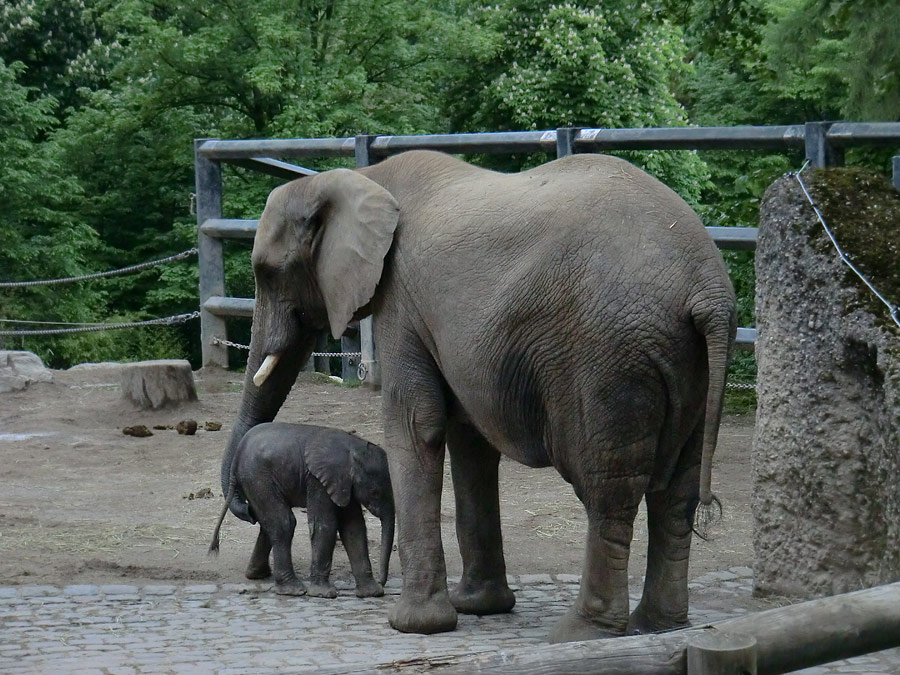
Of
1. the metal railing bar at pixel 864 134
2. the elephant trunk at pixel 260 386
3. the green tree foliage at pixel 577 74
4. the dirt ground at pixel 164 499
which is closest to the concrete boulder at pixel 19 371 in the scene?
the dirt ground at pixel 164 499

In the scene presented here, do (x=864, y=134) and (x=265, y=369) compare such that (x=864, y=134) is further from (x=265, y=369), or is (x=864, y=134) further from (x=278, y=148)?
(x=278, y=148)

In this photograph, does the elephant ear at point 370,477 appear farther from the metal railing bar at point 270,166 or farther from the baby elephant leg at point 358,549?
the metal railing bar at point 270,166

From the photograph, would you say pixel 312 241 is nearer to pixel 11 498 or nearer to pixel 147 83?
pixel 11 498

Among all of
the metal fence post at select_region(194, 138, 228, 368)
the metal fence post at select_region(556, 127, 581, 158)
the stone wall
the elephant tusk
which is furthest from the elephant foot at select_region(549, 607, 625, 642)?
the metal fence post at select_region(194, 138, 228, 368)

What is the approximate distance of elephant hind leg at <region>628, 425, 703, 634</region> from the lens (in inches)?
200

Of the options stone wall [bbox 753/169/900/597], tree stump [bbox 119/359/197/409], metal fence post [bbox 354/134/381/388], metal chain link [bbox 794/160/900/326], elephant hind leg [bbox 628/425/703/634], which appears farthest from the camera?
metal fence post [bbox 354/134/381/388]

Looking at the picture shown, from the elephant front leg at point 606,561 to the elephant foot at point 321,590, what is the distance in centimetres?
134

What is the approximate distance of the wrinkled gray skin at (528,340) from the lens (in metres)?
4.72

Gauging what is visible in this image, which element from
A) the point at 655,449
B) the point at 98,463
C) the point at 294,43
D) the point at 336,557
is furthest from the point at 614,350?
the point at 294,43

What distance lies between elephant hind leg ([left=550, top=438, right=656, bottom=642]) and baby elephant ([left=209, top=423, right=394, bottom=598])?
127 centimetres

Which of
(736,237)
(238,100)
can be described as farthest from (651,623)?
(238,100)

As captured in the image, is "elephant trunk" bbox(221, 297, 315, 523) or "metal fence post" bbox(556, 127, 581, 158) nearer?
"elephant trunk" bbox(221, 297, 315, 523)

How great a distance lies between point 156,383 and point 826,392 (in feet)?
21.8

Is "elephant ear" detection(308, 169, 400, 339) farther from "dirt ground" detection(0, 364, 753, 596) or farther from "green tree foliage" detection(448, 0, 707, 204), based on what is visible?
"green tree foliage" detection(448, 0, 707, 204)
